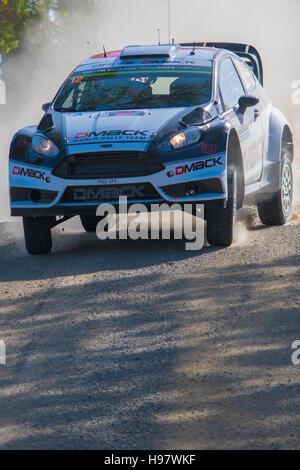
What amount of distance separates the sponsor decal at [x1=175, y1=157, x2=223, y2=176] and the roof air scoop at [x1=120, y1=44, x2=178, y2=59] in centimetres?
171

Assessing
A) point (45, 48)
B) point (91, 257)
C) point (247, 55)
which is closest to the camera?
point (91, 257)

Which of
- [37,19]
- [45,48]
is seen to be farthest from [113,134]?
[45,48]

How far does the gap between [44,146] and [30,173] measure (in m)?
0.26

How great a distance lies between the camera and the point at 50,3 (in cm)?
3058

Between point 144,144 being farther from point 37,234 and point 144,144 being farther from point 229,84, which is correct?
point 229,84

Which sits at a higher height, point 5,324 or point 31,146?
point 31,146

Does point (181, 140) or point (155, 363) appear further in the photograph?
point (181, 140)

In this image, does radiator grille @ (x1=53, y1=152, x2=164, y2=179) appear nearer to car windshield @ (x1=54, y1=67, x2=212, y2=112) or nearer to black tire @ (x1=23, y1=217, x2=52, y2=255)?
black tire @ (x1=23, y1=217, x2=52, y2=255)

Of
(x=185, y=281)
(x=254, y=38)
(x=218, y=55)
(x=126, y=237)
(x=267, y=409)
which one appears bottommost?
(x=254, y=38)

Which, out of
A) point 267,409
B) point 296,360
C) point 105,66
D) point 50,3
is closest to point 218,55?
point 105,66

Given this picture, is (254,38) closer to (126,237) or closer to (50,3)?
(50,3)

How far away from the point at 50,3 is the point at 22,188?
23944mm

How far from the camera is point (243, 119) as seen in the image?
27.9 feet

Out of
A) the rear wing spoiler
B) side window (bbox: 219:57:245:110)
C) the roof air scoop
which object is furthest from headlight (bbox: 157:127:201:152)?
the rear wing spoiler
